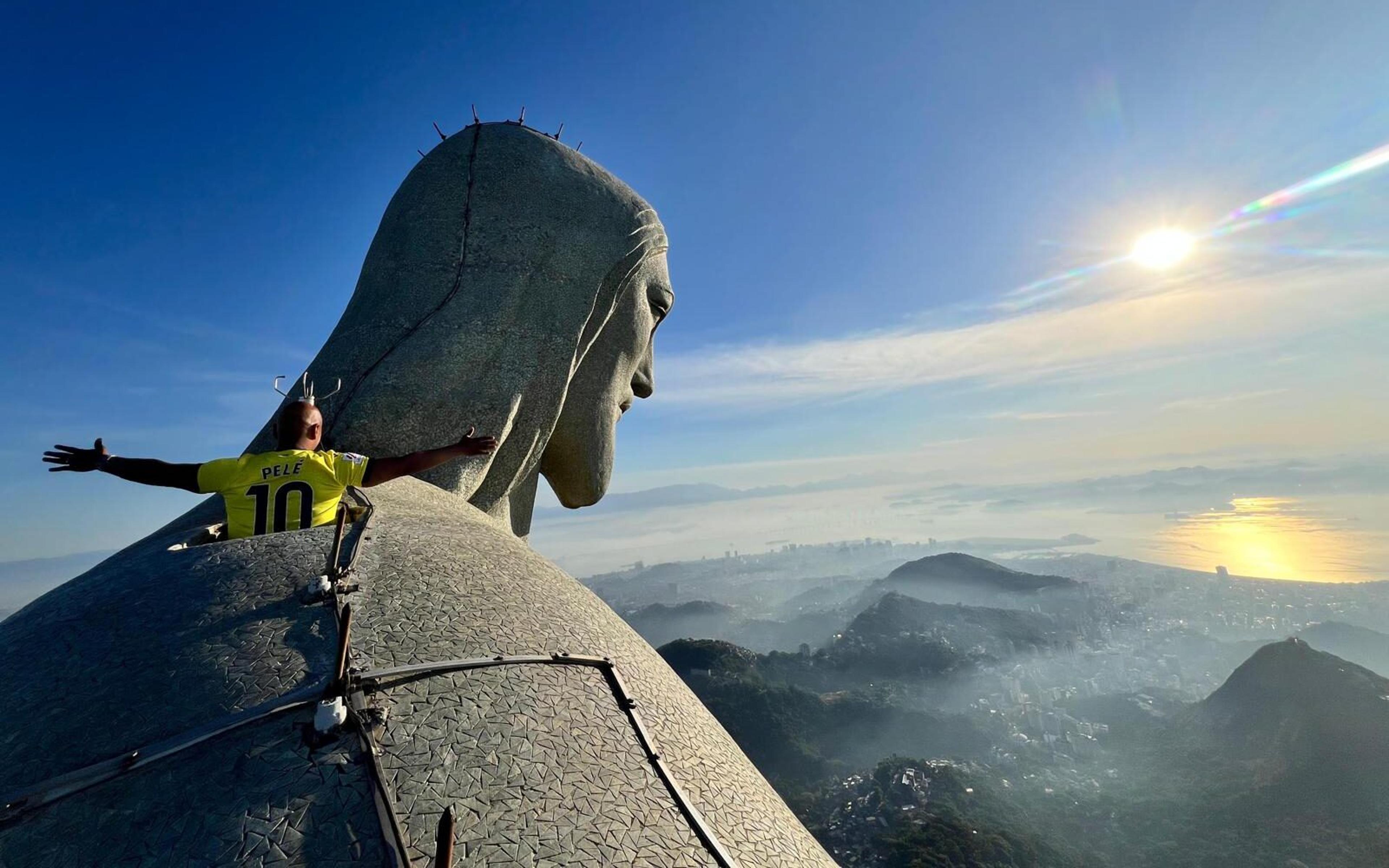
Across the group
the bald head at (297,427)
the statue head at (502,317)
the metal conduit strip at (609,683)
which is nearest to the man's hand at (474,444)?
the bald head at (297,427)

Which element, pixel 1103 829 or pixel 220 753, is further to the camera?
pixel 1103 829

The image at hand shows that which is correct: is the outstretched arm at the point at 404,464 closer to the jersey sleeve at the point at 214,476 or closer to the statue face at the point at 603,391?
the jersey sleeve at the point at 214,476

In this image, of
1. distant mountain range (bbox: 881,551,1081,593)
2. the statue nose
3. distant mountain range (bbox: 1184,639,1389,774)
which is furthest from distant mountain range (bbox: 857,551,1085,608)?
the statue nose

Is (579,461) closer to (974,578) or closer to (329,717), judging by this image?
(329,717)

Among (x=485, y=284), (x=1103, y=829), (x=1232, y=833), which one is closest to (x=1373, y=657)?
(x=1232, y=833)

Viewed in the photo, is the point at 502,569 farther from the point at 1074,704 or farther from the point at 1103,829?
the point at 1074,704

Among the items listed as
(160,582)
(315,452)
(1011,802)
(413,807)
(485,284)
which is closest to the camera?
(413,807)
